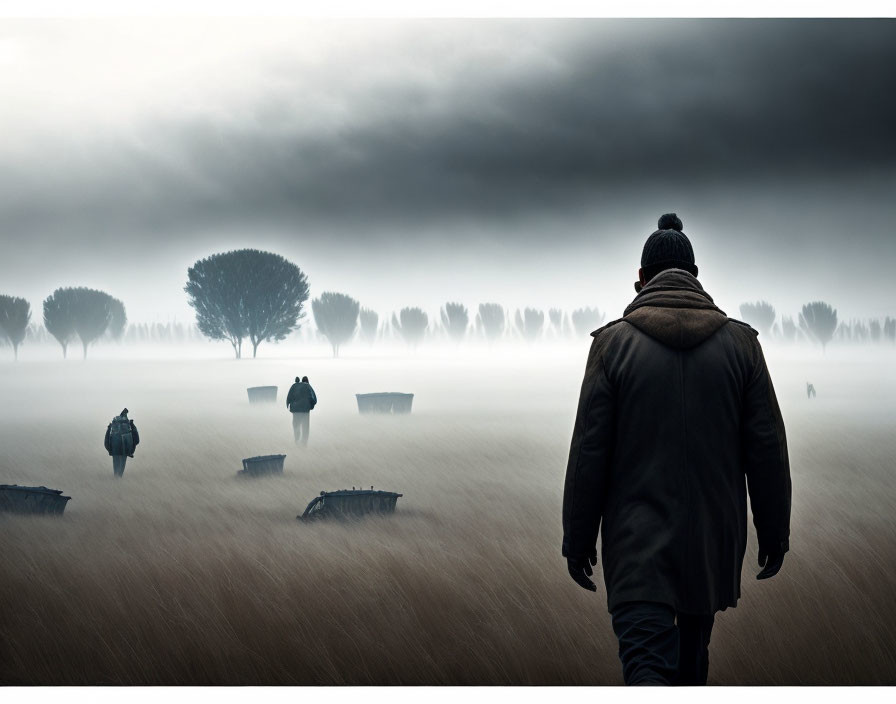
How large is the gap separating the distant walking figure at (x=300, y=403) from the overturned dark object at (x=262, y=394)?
0.17m

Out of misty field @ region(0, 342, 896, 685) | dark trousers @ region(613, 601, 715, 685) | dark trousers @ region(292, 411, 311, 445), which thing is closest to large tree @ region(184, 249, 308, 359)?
misty field @ region(0, 342, 896, 685)

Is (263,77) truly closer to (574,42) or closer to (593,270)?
(574,42)

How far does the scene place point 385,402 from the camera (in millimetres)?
6488

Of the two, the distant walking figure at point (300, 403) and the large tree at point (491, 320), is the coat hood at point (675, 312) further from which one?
→ the distant walking figure at point (300, 403)

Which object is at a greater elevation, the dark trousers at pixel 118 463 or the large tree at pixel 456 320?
the large tree at pixel 456 320

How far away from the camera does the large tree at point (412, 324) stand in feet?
21.3

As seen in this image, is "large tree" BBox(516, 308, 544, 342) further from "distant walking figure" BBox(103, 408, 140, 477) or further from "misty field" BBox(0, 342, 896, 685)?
"distant walking figure" BBox(103, 408, 140, 477)

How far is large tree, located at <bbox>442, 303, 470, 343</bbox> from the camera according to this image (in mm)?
6523

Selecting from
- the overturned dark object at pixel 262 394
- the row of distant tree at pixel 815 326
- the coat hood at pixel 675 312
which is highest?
the coat hood at pixel 675 312

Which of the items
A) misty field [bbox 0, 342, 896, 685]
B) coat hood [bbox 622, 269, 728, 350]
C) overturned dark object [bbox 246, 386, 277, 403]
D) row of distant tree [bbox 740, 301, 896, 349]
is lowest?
misty field [bbox 0, 342, 896, 685]

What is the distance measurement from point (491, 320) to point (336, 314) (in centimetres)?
143

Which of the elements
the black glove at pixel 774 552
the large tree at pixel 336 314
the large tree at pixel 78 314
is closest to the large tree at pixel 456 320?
the large tree at pixel 336 314

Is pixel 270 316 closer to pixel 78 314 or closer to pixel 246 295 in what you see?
pixel 246 295

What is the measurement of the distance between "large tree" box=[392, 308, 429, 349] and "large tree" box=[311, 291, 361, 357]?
379mm
